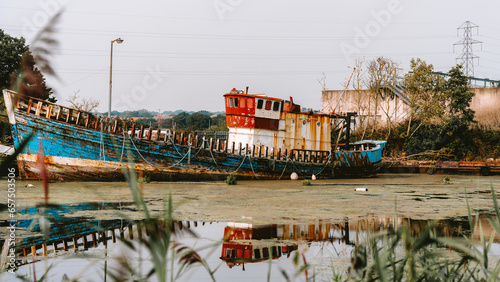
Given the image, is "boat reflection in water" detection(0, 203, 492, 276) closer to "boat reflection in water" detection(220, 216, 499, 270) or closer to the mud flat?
"boat reflection in water" detection(220, 216, 499, 270)

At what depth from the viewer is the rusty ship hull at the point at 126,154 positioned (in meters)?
17.1

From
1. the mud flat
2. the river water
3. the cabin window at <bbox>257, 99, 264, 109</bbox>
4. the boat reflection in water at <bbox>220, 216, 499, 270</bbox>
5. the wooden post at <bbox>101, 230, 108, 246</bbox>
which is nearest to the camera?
the river water

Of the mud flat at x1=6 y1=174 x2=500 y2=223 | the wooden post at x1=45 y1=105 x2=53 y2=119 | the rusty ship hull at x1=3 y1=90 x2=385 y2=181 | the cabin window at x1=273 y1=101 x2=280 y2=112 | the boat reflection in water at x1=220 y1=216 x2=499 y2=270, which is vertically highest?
the cabin window at x1=273 y1=101 x2=280 y2=112

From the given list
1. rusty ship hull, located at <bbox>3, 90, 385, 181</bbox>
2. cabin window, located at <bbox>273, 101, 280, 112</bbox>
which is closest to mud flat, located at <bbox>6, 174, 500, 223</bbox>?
rusty ship hull, located at <bbox>3, 90, 385, 181</bbox>

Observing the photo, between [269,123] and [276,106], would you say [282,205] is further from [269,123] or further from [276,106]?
[276,106]

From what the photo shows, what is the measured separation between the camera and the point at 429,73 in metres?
33.4

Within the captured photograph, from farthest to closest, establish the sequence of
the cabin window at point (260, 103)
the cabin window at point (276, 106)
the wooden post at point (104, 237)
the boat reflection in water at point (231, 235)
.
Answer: the cabin window at point (276, 106)
the cabin window at point (260, 103)
the wooden post at point (104, 237)
the boat reflection in water at point (231, 235)

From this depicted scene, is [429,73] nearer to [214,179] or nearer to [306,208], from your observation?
[214,179]

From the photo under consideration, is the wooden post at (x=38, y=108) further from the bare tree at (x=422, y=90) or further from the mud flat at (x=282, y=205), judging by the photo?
the bare tree at (x=422, y=90)

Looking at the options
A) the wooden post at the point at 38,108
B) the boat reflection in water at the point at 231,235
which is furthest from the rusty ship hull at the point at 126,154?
the boat reflection in water at the point at 231,235

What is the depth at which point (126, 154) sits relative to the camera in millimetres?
Result: 18812

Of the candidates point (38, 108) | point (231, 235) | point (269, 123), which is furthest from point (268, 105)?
point (231, 235)

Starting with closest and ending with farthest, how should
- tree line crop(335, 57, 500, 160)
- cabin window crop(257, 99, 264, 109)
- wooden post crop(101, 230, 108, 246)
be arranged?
wooden post crop(101, 230, 108, 246) < cabin window crop(257, 99, 264, 109) < tree line crop(335, 57, 500, 160)

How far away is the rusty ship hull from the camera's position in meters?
17.1
